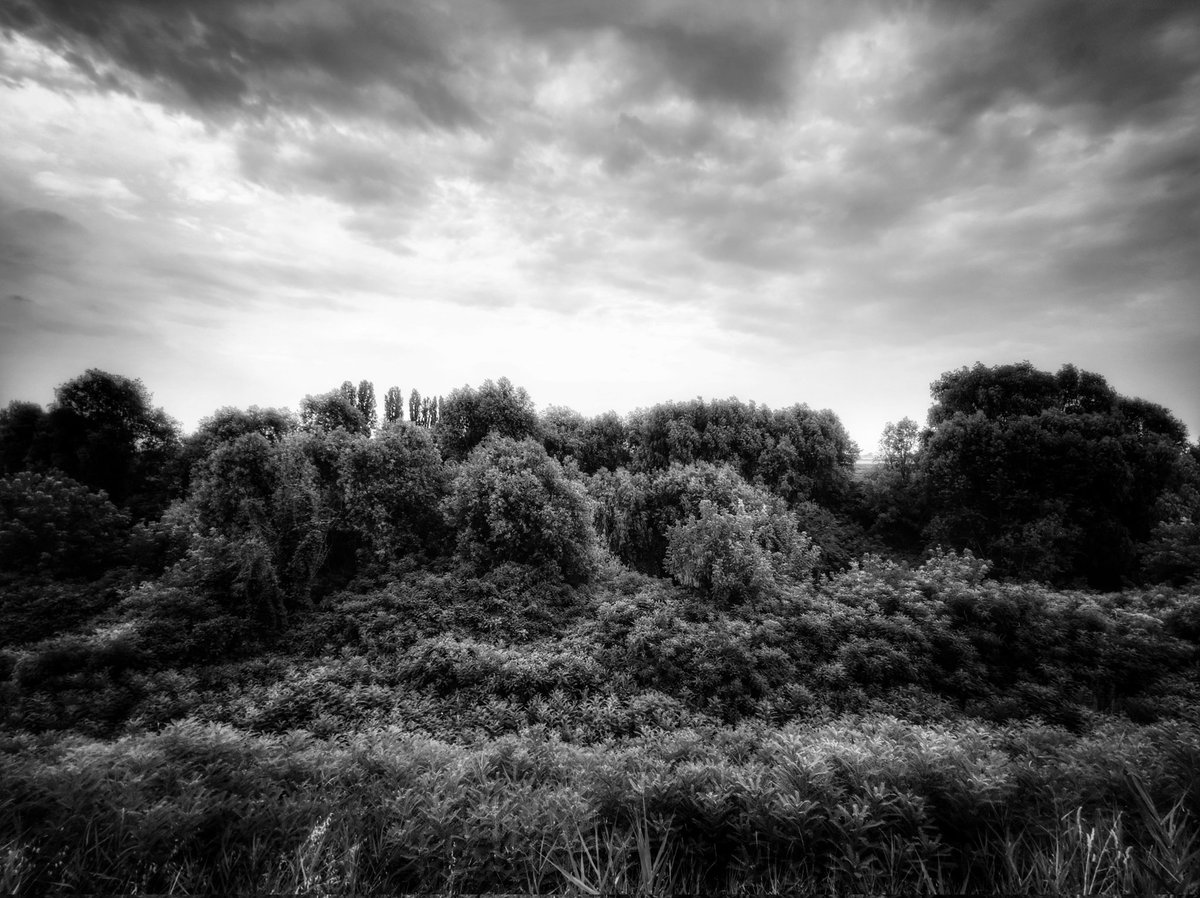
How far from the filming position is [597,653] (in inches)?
407

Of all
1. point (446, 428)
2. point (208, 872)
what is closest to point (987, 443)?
point (446, 428)

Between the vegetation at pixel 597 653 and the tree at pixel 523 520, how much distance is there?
0.11m

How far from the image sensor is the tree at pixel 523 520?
13.9 meters

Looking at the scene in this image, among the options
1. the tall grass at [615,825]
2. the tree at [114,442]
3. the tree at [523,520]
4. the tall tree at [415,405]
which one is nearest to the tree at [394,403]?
the tall tree at [415,405]

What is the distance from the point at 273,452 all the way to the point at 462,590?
7.14 metres

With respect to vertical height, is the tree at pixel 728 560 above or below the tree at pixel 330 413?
below

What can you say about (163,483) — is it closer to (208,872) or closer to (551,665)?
(551,665)

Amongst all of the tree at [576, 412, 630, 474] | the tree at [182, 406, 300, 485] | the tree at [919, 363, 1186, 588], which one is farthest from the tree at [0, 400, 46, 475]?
the tree at [919, 363, 1186, 588]

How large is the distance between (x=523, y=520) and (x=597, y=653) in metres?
4.90

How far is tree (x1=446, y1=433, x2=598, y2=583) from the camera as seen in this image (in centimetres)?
1389

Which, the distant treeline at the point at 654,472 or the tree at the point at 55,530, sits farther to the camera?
the distant treeline at the point at 654,472

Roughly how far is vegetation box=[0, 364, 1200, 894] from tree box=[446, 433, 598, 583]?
112 millimetres

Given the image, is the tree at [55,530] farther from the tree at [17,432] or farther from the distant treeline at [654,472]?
the tree at [17,432]

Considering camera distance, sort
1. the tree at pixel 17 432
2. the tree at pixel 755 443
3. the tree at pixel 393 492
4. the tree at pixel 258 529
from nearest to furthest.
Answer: the tree at pixel 258 529
the tree at pixel 393 492
the tree at pixel 17 432
the tree at pixel 755 443
